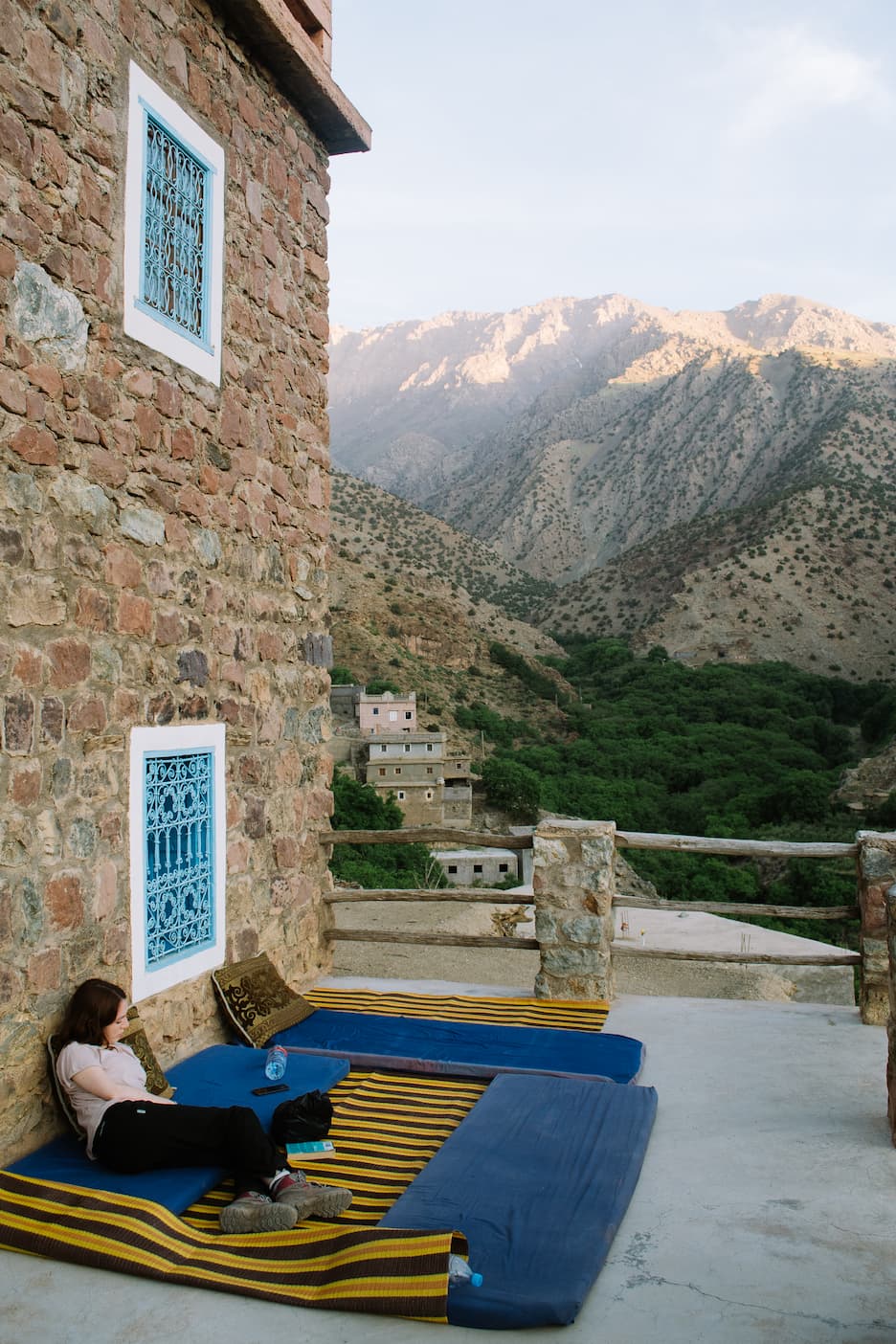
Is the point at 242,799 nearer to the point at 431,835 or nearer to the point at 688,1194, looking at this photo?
the point at 431,835

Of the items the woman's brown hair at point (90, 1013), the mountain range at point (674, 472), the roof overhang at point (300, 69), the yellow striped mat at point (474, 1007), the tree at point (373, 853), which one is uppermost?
the mountain range at point (674, 472)

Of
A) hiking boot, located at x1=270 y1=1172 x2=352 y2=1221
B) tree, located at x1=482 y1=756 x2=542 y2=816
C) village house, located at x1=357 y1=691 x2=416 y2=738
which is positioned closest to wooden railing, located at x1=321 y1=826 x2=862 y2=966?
hiking boot, located at x1=270 y1=1172 x2=352 y2=1221

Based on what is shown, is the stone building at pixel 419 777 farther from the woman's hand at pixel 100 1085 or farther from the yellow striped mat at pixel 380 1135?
the woman's hand at pixel 100 1085

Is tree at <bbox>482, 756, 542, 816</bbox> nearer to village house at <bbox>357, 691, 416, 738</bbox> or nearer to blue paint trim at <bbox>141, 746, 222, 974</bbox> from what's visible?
village house at <bbox>357, 691, 416, 738</bbox>

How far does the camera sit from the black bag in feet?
11.2

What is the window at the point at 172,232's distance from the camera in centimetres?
395

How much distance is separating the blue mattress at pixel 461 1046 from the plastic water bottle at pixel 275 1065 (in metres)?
0.38

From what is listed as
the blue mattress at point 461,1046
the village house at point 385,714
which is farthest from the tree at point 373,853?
the blue mattress at point 461,1046

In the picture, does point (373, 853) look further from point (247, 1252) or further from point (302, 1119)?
point (247, 1252)

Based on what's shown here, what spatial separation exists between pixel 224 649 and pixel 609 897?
94.4 inches

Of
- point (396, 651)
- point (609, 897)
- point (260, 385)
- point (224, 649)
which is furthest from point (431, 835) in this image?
point (396, 651)

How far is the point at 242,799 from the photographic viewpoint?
4.88 meters

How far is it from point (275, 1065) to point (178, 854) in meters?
0.96

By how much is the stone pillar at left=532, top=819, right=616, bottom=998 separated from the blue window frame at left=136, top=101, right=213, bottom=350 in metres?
3.01
